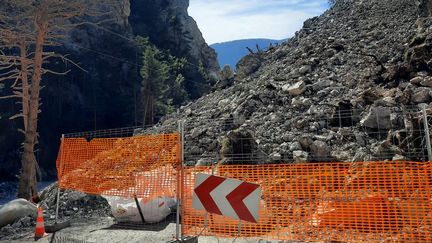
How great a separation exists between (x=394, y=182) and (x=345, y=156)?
4.84 meters

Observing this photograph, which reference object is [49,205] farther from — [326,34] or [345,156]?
[326,34]

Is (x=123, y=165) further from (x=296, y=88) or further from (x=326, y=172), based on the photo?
(x=296, y=88)

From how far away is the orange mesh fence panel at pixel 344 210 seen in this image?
507 cm

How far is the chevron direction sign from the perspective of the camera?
4.84 meters

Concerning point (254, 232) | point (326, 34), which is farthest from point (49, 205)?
point (326, 34)

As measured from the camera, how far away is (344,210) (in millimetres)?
5727

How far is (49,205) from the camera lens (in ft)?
33.9

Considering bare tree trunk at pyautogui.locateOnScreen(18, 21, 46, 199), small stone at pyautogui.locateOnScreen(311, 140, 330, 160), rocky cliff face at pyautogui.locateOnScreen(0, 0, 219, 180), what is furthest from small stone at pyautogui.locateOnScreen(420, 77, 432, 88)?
rocky cliff face at pyautogui.locateOnScreen(0, 0, 219, 180)

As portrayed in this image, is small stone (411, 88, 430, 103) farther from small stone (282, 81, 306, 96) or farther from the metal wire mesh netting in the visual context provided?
small stone (282, 81, 306, 96)

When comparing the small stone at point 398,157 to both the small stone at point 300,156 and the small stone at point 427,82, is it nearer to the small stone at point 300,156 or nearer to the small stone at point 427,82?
the small stone at point 300,156

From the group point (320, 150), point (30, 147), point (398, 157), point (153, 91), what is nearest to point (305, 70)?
point (320, 150)

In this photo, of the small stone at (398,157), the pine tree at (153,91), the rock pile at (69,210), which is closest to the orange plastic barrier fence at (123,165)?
the rock pile at (69,210)

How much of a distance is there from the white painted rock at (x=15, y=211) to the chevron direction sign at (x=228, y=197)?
5.72 metres

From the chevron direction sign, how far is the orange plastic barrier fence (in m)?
0.95
